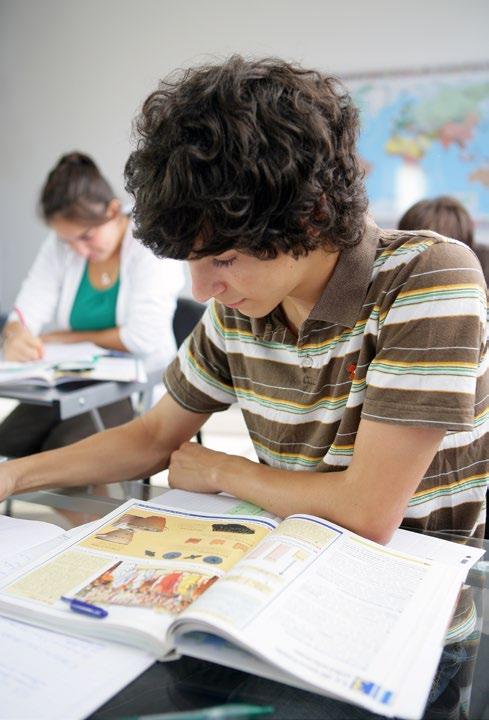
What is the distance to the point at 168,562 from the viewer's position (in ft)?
2.73

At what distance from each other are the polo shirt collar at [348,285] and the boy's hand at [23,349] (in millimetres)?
1397

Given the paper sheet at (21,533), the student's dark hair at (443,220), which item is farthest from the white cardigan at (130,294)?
the paper sheet at (21,533)

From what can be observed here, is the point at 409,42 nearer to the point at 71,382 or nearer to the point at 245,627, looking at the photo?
the point at 71,382

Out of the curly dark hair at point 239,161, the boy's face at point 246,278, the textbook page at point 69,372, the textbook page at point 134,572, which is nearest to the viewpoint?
the textbook page at point 134,572

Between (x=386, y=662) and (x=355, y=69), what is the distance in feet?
11.9

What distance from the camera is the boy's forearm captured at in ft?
3.82

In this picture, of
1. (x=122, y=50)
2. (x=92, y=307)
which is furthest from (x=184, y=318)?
(x=122, y=50)

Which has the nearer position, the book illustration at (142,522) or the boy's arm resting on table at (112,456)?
the book illustration at (142,522)

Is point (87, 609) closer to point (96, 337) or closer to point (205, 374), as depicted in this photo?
point (205, 374)

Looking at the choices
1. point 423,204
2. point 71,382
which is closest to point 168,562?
point 71,382

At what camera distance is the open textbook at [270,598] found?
641 mm

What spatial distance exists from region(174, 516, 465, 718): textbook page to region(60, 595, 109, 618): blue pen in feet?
0.29

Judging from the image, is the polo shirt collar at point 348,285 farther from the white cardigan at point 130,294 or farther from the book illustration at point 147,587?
the white cardigan at point 130,294

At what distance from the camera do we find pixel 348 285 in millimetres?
1015
